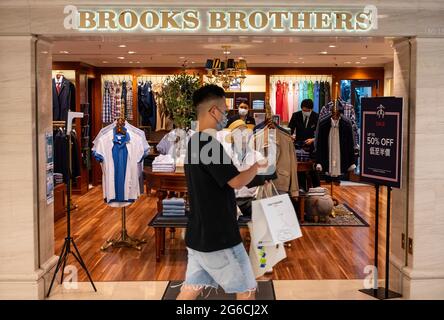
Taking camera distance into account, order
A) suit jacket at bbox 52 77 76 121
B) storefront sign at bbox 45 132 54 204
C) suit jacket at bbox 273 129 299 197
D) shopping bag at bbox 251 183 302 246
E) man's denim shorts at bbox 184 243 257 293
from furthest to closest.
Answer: suit jacket at bbox 52 77 76 121 < suit jacket at bbox 273 129 299 197 < storefront sign at bbox 45 132 54 204 < shopping bag at bbox 251 183 302 246 < man's denim shorts at bbox 184 243 257 293

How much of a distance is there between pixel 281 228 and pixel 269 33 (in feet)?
5.31

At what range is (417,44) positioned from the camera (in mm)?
4672

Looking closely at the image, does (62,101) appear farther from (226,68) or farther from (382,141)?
(382,141)

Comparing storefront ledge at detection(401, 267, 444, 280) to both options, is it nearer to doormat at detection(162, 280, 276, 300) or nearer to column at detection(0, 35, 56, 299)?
doormat at detection(162, 280, 276, 300)

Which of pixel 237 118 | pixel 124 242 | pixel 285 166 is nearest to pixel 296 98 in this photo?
pixel 237 118

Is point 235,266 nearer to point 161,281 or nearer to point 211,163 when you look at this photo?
point 211,163

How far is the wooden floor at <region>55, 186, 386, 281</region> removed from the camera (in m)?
5.88

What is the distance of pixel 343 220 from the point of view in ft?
28.4

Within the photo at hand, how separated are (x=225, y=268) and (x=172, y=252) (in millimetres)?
3300

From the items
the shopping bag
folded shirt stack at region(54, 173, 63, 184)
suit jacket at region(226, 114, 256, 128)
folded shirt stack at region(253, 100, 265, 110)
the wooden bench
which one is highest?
folded shirt stack at region(253, 100, 265, 110)

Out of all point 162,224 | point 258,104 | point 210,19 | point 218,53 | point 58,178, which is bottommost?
point 162,224

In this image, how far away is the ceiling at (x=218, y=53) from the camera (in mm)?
8962

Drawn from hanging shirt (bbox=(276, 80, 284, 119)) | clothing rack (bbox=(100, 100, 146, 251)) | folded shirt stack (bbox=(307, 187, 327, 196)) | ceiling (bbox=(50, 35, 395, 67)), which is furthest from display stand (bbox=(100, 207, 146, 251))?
hanging shirt (bbox=(276, 80, 284, 119))

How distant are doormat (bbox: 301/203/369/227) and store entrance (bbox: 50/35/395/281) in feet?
0.05
